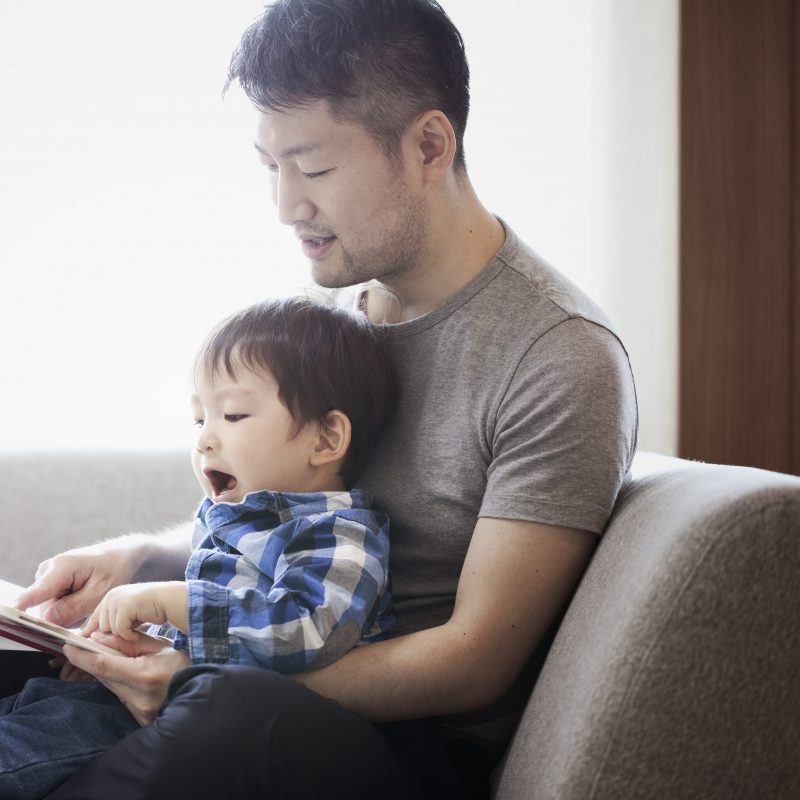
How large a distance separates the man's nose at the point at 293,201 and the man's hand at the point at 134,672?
58 centimetres

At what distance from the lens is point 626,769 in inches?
30.1

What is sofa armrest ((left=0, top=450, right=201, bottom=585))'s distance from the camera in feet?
5.74

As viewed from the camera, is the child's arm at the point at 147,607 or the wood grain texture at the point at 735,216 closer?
the child's arm at the point at 147,607

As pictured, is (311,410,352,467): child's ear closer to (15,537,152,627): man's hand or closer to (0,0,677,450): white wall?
(15,537,152,627): man's hand

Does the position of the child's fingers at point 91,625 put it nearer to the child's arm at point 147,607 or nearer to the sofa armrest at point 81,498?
the child's arm at point 147,607

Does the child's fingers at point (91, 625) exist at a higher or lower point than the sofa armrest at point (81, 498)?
higher

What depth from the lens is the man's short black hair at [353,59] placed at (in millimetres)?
1197

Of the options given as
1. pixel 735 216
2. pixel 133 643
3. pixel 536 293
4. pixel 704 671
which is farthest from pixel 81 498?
pixel 735 216

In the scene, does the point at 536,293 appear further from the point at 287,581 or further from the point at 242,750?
the point at 242,750

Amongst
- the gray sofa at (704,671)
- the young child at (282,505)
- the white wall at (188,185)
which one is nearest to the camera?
the gray sofa at (704,671)

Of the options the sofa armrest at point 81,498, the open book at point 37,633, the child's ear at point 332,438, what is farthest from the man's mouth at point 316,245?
the sofa armrest at point 81,498

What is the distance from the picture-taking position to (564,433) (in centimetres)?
103

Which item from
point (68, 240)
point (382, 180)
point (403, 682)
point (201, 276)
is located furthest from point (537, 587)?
point (68, 240)

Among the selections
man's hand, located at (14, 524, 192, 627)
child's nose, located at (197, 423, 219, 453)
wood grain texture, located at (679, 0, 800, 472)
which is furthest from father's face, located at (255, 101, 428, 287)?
wood grain texture, located at (679, 0, 800, 472)
